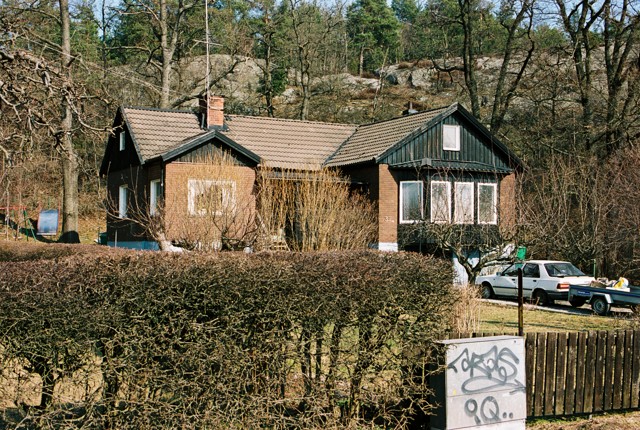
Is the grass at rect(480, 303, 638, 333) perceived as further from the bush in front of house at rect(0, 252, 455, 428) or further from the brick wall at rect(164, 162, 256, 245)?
the bush in front of house at rect(0, 252, 455, 428)

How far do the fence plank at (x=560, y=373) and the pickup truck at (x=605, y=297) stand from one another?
36.3ft

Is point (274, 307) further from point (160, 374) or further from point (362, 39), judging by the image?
point (362, 39)

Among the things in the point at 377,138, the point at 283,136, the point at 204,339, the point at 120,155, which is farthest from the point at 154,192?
the point at 204,339

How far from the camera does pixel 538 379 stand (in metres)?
9.77

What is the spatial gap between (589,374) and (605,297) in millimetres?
11991

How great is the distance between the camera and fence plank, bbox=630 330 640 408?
10713mm

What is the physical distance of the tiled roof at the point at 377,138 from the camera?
29.3 metres

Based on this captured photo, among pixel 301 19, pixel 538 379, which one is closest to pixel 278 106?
pixel 301 19

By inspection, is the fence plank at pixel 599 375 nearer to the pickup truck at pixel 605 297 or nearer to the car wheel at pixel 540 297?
the pickup truck at pixel 605 297

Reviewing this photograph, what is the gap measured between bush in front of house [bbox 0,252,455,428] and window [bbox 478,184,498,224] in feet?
72.7

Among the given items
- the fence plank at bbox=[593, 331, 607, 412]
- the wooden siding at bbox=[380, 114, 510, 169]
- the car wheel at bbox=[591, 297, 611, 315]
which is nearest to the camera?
the fence plank at bbox=[593, 331, 607, 412]

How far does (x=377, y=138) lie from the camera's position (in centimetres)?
3092

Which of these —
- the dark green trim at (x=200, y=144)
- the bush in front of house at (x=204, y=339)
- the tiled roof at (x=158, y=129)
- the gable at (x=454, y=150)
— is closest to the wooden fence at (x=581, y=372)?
the bush in front of house at (x=204, y=339)

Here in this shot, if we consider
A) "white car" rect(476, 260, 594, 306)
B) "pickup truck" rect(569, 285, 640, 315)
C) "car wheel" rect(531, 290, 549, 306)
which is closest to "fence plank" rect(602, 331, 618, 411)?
"pickup truck" rect(569, 285, 640, 315)
